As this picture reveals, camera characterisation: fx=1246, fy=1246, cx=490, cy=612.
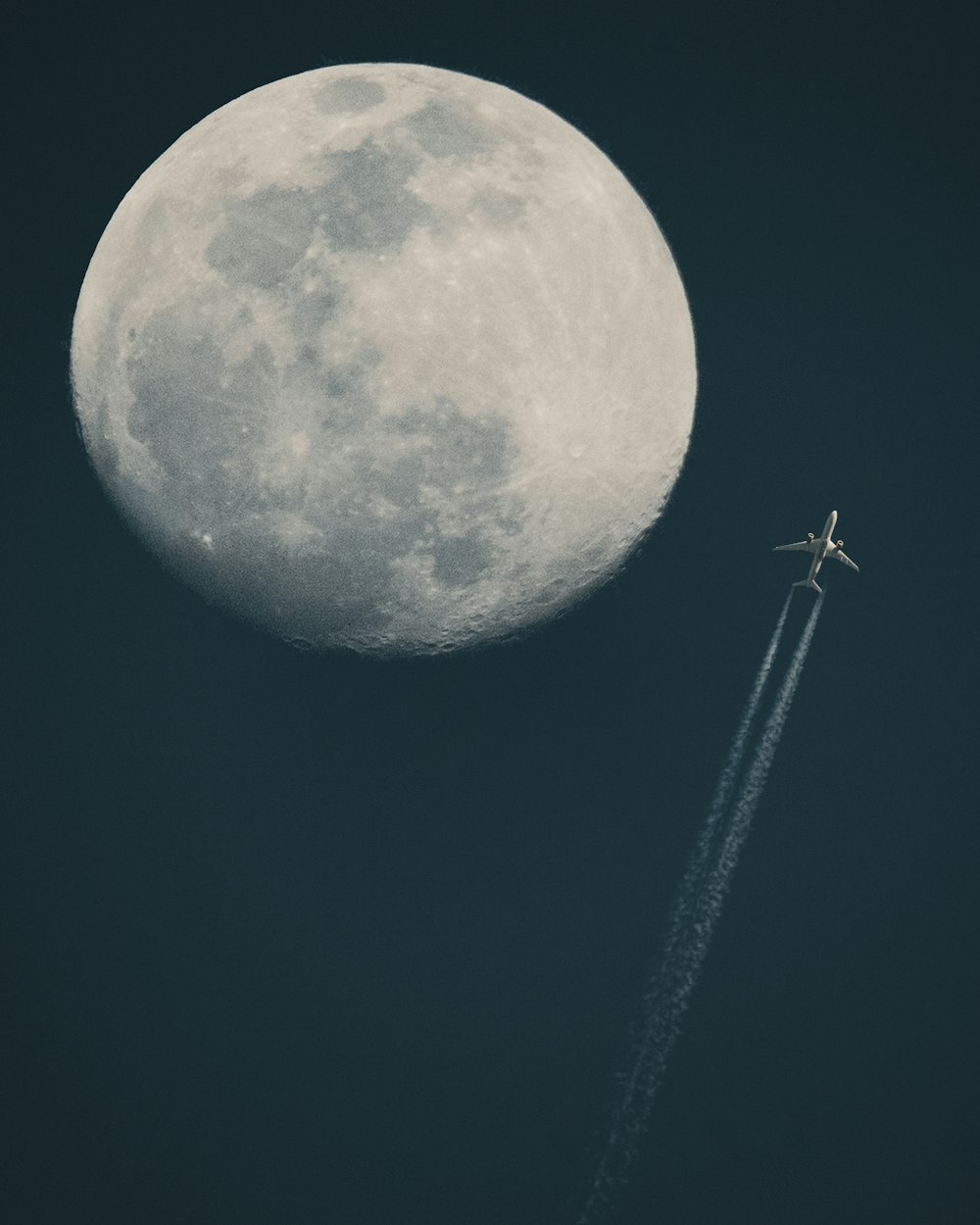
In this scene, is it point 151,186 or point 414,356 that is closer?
point 414,356

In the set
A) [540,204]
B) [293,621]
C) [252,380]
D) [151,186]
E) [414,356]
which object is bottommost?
[293,621]

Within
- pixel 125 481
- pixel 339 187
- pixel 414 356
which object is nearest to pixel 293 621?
pixel 125 481

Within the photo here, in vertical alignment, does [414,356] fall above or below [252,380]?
above

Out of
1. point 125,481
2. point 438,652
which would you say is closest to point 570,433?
point 438,652

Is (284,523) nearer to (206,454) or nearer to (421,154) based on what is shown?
(206,454)

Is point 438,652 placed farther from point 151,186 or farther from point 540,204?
point 151,186

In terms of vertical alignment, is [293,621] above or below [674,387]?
below
